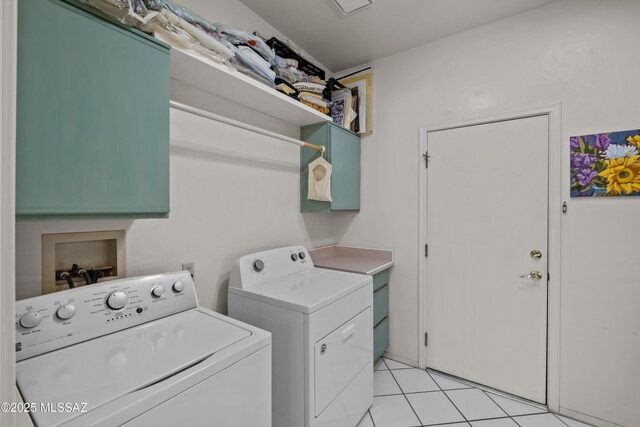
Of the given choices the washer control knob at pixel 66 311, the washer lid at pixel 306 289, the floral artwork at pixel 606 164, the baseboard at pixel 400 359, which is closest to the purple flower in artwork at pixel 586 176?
the floral artwork at pixel 606 164

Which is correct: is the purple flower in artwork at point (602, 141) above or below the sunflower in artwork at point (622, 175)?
above

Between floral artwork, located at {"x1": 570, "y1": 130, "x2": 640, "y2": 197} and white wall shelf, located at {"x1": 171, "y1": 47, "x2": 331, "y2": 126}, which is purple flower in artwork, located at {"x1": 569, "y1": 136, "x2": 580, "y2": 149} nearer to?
floral artwork, located at {"x1": 570, "y1": 130, "x2": 640, "y2": 197}

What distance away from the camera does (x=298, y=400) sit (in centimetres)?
128

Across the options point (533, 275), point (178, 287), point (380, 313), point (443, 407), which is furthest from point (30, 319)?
point (533, 275)

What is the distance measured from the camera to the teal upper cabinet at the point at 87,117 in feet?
2.54

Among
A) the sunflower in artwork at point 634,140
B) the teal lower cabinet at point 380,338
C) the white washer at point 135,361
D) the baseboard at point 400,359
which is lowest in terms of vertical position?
the baseboard at point 400,359

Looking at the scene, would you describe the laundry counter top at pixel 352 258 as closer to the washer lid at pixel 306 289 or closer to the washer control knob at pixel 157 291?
the washer lid at pixel 306 289

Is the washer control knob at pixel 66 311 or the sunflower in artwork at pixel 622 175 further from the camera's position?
the sunflower in artwork at pixel 622 175

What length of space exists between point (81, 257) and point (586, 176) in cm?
273

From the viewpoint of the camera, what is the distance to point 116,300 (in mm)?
1028

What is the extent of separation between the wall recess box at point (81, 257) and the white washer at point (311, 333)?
22.0 inches

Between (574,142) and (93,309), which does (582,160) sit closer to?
(574,142)

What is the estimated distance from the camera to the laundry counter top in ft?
7.04

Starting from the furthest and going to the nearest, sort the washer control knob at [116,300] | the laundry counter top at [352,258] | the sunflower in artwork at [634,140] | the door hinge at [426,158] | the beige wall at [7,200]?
the door hinge at [426,158] < the laundry counter top at [352,258] < the sunflower in artwork at [634,140] < the washer control knob at [116,300] < the beige wall at [7,200]
